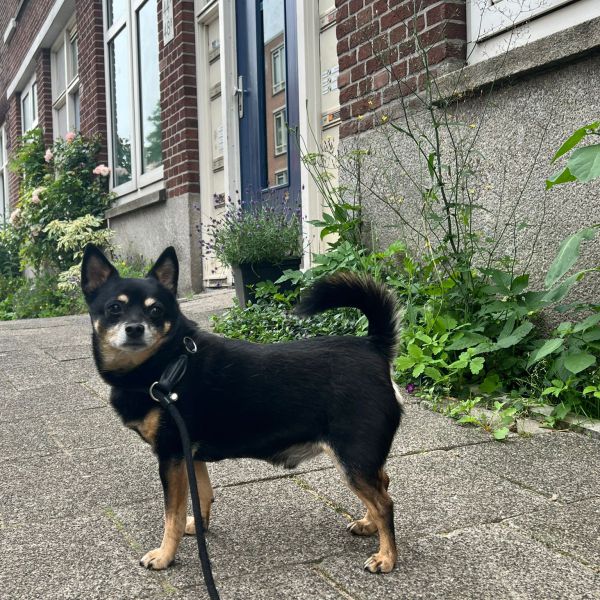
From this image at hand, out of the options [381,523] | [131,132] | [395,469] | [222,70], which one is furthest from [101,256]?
[131,132]

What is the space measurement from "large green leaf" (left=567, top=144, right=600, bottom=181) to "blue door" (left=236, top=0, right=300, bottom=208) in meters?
3.65

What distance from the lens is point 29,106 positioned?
55.7 feet

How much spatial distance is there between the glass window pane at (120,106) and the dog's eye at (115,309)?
8310 mm

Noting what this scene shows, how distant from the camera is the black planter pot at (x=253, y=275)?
5.39m

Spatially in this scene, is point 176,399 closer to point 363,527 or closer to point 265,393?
point 265,393

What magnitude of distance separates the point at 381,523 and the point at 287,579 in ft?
0.94

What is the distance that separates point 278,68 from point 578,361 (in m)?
4.55

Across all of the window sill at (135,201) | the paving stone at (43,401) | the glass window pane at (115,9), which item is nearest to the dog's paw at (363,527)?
the paving stone at (43,401)

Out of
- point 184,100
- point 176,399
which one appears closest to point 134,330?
point 176,399

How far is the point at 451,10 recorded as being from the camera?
13.5 feet

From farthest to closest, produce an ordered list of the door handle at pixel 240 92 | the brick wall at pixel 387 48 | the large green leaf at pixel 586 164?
1. the door handle at pixel 240 92
2. the brick wall at pixel 387 48
3. the large green leaf at pixel 586 164

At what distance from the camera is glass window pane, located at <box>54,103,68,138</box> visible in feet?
45.9

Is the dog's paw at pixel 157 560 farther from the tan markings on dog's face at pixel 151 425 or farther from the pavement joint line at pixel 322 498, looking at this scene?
the pavement joint line at pixel 322 498

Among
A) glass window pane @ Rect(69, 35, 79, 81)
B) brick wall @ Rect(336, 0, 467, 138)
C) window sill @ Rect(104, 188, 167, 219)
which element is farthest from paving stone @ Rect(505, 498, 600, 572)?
glass window pane @ Rect(69, 35, 79, 81)
